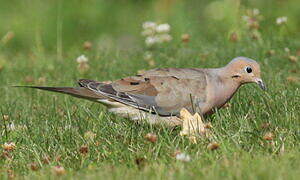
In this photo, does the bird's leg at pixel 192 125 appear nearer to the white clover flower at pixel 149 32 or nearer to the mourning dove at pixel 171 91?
the mourning dove at pixel 171 91

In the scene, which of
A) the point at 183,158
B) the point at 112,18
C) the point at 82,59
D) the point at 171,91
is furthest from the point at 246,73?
the point at 112,18

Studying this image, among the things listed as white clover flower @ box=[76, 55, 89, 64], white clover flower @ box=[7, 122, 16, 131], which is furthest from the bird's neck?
white clover flower @ box=[76, 55, 89, 64]

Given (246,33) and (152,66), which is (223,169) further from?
(246,33)

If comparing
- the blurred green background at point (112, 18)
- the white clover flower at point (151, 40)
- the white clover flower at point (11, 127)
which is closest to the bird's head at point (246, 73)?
the white clover flower at point (11, 127)

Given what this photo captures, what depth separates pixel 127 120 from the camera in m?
5.77

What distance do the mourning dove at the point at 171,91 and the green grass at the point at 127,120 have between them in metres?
0.15

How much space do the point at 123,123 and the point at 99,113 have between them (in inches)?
24.5

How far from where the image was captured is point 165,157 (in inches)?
172

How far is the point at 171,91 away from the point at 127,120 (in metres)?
0.45

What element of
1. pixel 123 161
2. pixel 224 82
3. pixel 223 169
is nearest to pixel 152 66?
pixel 224 82

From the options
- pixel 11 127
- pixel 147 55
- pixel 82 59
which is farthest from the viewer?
pixel 147 55

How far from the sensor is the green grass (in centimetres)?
423

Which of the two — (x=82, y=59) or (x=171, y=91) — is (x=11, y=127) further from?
(x=82, y=59)

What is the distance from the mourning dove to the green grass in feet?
0.49
